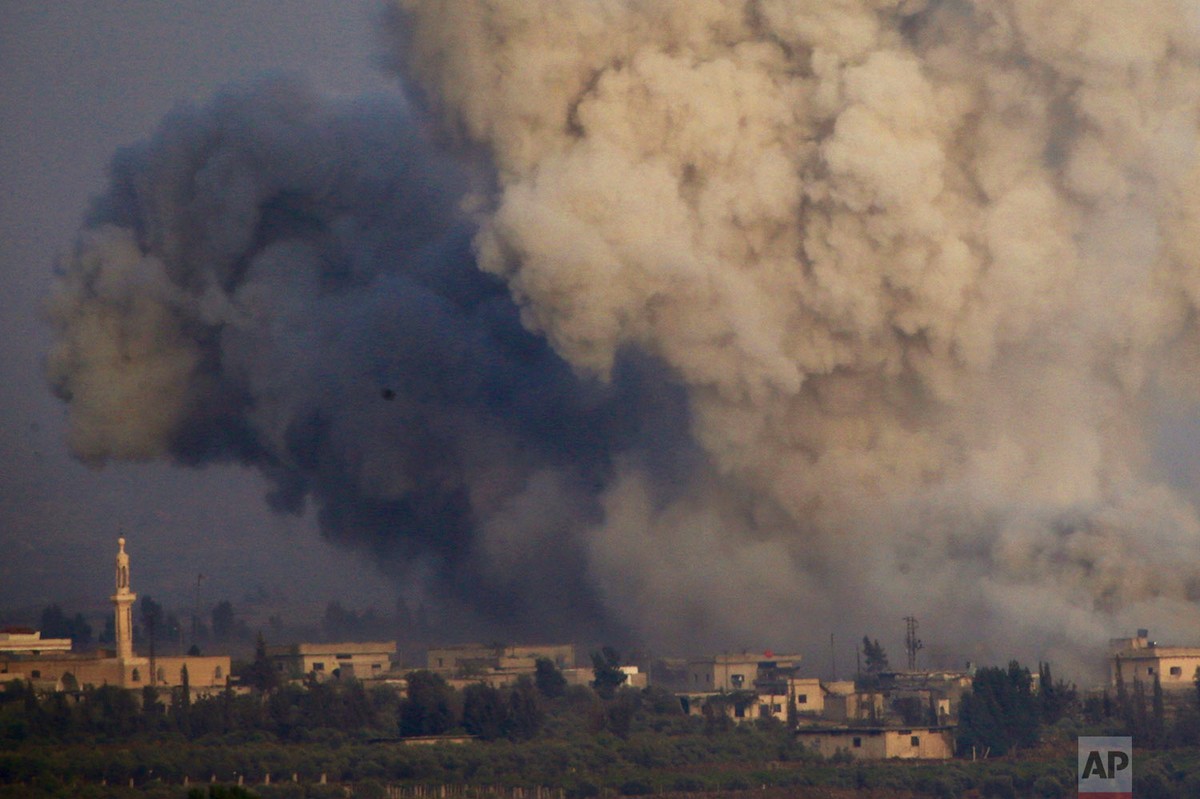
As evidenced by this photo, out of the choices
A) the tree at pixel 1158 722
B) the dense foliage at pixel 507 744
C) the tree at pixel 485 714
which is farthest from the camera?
the tree at pixel 485 714

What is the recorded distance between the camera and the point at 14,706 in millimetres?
62031

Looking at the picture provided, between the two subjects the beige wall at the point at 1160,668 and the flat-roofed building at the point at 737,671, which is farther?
the flat-roofed building at the point at 737,671

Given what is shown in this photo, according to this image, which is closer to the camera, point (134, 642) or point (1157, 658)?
point (1157, 658)

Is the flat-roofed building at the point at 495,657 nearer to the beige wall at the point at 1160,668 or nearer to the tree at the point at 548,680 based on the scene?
the tree at the point at 548,680

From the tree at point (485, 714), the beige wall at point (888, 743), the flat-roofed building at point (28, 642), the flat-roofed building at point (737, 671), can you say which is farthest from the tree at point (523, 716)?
the flat-roofed building at point (28, 642)

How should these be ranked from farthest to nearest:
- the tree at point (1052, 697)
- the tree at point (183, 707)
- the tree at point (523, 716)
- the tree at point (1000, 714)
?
the tree at point (1052, 697) → the tree at point (1000, 714) → the tree at point (523, 716) → the tree at point (183, 707)

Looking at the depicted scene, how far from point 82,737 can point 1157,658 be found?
2330cm

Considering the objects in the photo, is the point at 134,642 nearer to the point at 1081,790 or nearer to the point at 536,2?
the point at 536,2

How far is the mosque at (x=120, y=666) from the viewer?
68.5m

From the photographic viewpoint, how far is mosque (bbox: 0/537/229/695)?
68500 mm

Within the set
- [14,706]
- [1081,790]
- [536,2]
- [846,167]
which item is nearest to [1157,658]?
[1081,790]

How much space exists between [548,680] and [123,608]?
9.51 m

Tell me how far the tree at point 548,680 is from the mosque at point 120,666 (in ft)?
22.7

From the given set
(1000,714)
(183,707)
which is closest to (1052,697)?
(1000,714)
